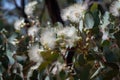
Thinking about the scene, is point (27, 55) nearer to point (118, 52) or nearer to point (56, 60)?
point (56, 60)

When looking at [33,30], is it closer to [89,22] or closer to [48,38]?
[48,38]

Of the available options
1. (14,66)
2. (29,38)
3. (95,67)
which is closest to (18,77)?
(14,66)

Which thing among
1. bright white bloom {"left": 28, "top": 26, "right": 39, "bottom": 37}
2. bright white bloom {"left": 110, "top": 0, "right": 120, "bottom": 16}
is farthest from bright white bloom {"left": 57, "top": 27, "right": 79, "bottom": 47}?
bright white bloom {"left": 28, "top": 26, "right": 39, "bottom": 37}

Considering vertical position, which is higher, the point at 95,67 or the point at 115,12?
the point at 115,12

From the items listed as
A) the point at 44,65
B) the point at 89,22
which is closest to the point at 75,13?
the point at 89,22

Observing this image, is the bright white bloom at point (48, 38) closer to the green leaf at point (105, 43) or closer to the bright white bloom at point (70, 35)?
the bright white bloom at point (70, 35)

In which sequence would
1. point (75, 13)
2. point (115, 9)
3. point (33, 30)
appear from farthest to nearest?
point (33, 30) → point (75, 13) → point (115, 9)
